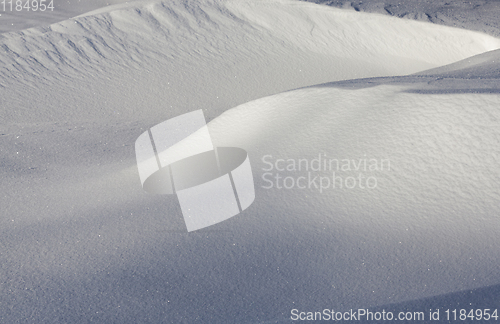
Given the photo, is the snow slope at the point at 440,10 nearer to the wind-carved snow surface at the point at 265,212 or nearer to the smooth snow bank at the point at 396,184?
the wind-carved snow surface at the point at 265,212

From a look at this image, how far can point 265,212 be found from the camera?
6.31 ft

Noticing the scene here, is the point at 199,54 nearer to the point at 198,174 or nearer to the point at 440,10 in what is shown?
the point at 198,174

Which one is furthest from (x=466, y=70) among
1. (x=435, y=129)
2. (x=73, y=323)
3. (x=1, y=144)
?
(x=1, y=144)

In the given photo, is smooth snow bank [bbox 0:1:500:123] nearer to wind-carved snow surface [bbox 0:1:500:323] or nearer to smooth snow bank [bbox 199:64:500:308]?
wind-carved snow surface [bbox 0:1:500:323]

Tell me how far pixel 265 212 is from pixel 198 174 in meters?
0.46

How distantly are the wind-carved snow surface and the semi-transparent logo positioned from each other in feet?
0.20

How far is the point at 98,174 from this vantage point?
97.2 inches

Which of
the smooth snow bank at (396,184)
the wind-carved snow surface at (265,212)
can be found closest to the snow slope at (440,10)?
the wind-carved snow surface at (265,212)

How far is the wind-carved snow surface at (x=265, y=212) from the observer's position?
157 cm

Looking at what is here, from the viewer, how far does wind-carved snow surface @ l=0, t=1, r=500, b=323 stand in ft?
5.15

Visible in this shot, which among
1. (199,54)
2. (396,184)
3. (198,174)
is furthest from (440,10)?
(198,174)

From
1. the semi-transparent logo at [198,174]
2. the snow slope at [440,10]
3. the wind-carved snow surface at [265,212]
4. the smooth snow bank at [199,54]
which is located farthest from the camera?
the snow slope at [440,10]

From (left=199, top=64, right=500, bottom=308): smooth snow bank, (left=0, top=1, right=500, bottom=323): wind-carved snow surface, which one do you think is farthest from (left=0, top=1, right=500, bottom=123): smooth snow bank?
(left=199, top=64, right=500, bottom=308): smooth snow bank

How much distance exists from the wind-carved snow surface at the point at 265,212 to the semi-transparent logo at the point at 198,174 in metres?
0.06
